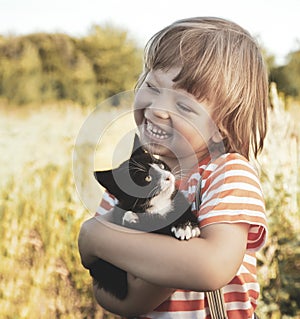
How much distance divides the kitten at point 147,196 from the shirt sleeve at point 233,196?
51 mm

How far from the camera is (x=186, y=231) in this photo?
121 centimetres

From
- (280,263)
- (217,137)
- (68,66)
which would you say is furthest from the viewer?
(68,66)

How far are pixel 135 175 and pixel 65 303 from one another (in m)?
2.06

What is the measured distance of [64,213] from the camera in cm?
335

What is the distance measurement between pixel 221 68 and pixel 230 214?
1.13 ft

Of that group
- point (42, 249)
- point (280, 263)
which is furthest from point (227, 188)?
point (280, 263)

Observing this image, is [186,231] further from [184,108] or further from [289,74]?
[289,74]

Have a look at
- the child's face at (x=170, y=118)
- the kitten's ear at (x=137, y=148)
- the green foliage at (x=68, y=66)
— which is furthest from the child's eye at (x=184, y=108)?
the green foliage at (x=68, y=66)

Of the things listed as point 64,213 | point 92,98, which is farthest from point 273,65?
point 64,213

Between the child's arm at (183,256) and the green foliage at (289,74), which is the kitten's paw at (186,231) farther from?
the green foliage at (289,74)

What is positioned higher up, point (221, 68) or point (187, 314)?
point (221, 68)

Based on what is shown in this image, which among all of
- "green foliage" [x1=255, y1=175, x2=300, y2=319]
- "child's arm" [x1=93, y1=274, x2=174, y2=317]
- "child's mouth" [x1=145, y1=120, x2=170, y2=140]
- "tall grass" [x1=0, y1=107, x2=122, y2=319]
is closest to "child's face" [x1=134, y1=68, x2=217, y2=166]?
"child's mouth" [x1=145, y1=120, x2=170, y2=140]

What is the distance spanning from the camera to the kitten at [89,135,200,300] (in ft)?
4.15

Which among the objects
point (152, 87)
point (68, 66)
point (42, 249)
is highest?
point (68, 66)
